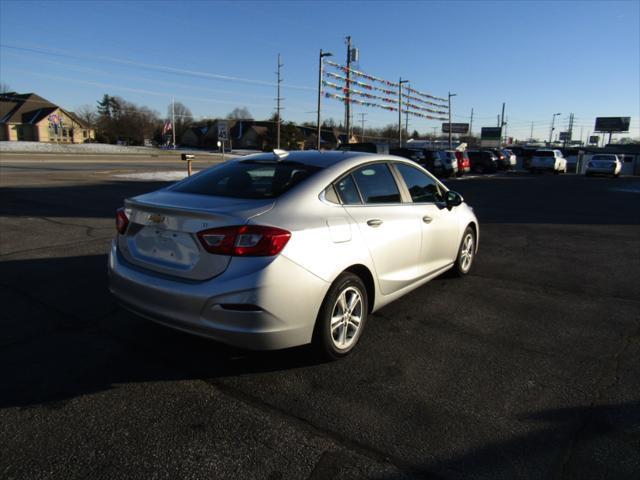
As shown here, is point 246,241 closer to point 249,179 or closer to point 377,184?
point 249,179

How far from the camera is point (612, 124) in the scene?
10050 cm

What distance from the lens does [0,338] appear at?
12.4 ft

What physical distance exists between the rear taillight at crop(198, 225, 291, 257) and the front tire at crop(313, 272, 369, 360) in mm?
602

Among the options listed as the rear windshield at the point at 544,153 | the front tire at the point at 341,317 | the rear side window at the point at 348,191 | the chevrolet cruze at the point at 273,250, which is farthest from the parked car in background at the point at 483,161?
the front tire at the point at 341,317

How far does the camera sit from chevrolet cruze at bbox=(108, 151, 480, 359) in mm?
2938

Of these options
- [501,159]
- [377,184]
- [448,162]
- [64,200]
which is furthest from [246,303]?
[501,159]

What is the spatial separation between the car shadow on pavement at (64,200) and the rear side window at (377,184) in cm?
736

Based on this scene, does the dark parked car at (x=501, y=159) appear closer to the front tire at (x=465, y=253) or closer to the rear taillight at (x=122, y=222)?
the front tire at (x=465, y=253)

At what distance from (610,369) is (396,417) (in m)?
1.83

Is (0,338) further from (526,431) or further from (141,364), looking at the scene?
(526,431)

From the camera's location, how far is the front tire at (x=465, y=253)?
5652 mm

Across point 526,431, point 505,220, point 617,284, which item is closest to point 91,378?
point 526,431

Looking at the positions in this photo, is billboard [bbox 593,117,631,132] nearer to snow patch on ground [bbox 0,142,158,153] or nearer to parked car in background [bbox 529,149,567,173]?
parked car in background [bbox 529,149,567,173]

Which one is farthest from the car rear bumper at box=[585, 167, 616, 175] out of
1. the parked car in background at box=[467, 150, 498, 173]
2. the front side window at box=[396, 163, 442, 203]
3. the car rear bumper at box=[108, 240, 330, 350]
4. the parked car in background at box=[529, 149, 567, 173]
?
the car rear bumper at box=[108, 240, 330, 350]
